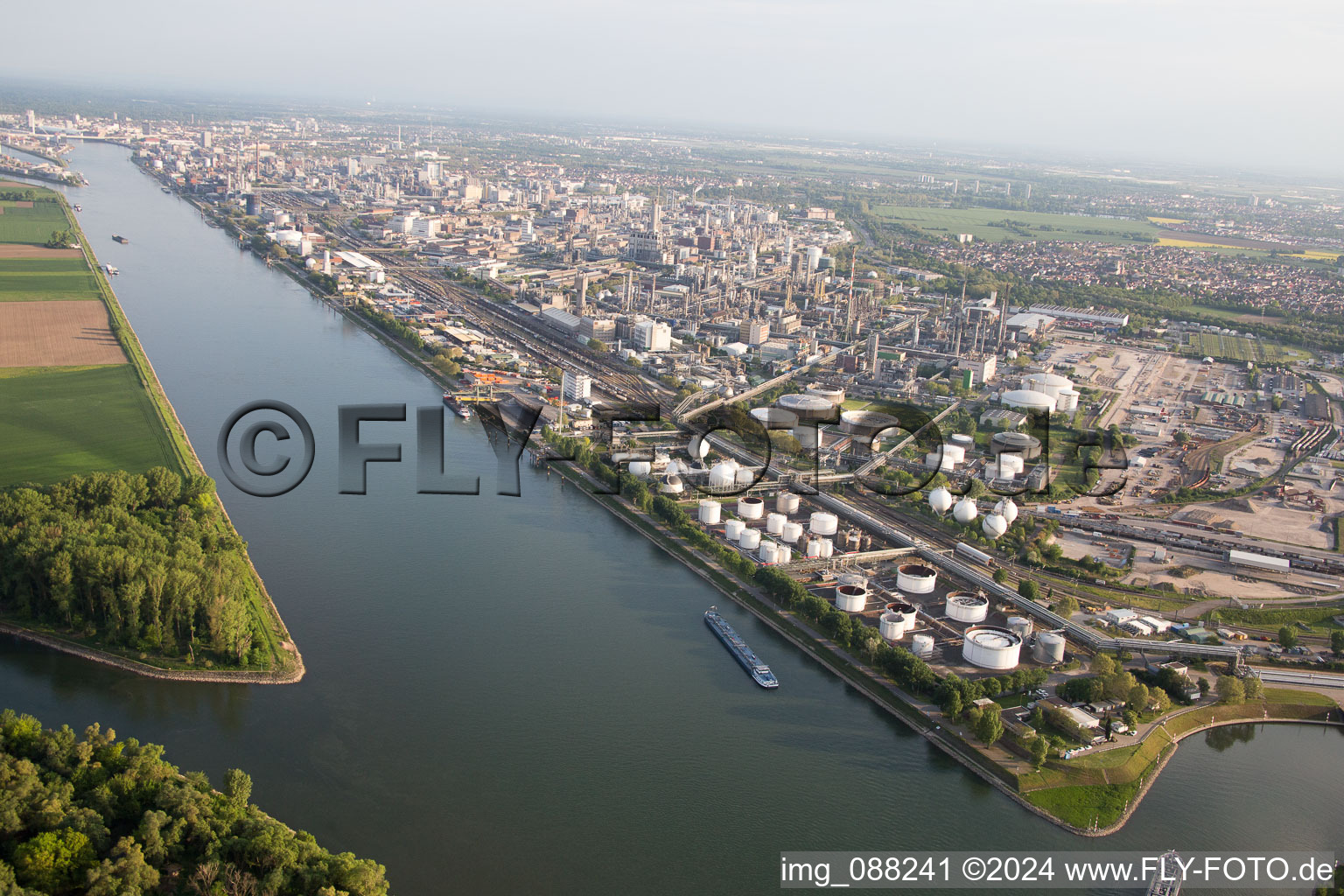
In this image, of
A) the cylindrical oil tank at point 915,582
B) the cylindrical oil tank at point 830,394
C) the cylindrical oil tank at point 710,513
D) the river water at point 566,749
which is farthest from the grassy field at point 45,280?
the cylindrical oil tank at point 915,582

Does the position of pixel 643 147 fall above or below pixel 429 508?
above

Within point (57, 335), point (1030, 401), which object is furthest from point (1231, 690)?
point (57, 335)

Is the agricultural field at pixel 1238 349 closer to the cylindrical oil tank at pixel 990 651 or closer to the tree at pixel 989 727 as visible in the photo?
the cylindrical oil tank at pixel 990 651

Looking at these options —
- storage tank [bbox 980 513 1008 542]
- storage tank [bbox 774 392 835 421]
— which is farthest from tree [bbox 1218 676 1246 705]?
storage tank [bbox 774 392 835 421]

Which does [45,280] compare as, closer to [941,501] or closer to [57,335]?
[57,335]

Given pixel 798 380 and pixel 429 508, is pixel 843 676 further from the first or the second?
pixel 798 380

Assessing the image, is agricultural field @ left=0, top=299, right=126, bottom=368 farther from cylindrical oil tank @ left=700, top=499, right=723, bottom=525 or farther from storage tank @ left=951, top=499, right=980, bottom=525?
storage tank @ left=951, top=499, right=980, bottom=525

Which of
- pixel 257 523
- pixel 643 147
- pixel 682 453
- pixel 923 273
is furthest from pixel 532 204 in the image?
pixel 643 147
